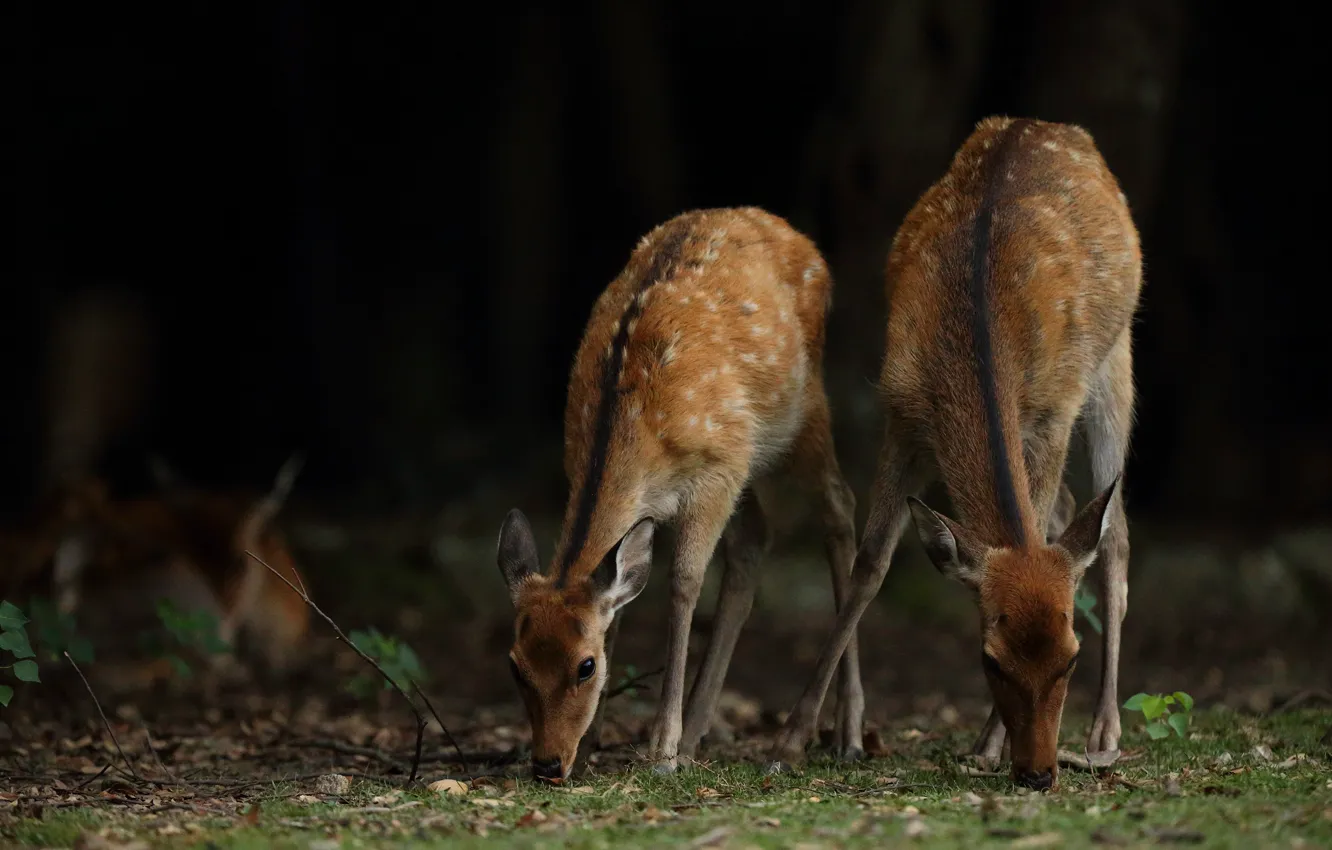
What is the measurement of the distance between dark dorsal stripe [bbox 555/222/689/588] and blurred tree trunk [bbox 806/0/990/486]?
357 centimetres

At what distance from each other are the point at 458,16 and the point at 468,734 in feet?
25.9

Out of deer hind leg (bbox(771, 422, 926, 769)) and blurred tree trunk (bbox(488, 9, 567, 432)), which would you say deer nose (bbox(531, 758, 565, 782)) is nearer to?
deer hind leg (bbox(771, 422, 926, 769))

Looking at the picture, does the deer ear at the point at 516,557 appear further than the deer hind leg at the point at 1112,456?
No

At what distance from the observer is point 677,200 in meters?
13.9

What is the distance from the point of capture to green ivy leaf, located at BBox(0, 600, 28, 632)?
5.89 m

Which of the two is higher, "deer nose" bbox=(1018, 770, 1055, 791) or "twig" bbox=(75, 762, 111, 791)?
Result: "deer nose" bbox=(1018, 770, 1055, 791)

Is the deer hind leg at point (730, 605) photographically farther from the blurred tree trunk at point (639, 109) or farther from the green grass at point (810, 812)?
the blurred tree trunk at point (639, 109)

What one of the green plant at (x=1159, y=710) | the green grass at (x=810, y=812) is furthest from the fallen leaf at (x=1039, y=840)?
the green plant at (x=1159, y=710)

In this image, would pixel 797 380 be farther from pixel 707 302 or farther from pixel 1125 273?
pixel 1125 273

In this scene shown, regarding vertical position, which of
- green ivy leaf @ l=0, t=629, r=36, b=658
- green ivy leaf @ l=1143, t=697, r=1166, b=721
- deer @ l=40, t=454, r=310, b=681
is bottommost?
deer @ l=40, t=454, r=310, b=681

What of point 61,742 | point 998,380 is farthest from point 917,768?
point 61,742

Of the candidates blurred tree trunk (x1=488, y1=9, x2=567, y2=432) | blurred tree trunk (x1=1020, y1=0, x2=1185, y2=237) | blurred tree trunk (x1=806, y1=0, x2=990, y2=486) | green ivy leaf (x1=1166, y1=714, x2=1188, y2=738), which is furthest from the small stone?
blurred tree trunk (x1=488, y1=9, x2=567, y2=432)

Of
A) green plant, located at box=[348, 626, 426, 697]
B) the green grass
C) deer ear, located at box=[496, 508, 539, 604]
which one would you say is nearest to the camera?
the green grass

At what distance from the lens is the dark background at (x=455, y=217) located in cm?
1292
